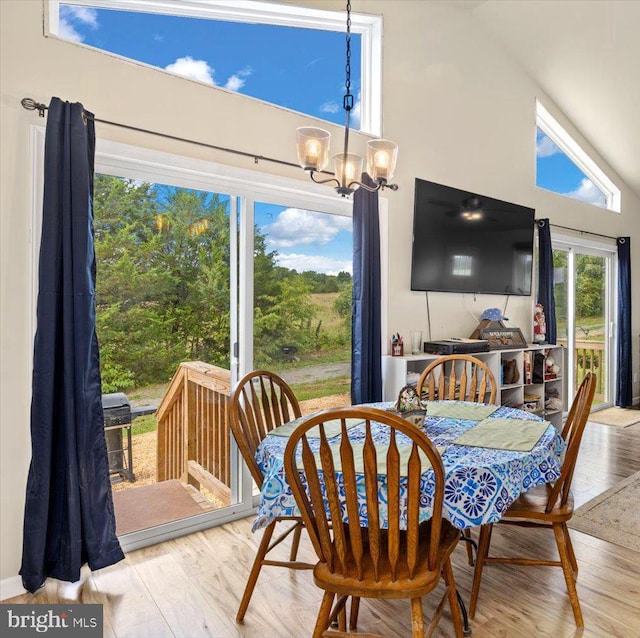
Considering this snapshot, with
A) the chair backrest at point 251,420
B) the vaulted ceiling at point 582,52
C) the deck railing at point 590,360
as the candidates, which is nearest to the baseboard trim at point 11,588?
the chair backrest at point 251,420

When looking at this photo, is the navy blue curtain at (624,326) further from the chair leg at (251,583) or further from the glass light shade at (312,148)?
the chair leg at (251,583)

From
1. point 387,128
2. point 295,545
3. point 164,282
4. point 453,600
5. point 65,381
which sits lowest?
point 295,545

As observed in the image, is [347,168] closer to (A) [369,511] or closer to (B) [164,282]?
(B) [164,282]

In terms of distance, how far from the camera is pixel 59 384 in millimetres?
2135

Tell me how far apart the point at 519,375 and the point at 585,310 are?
243 cm

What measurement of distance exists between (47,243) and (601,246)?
611 centimetres

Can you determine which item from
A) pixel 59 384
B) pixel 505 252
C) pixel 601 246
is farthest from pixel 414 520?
pixel 601 246

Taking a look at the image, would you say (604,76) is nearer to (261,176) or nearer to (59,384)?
(261,176)

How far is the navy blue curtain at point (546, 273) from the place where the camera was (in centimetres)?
488

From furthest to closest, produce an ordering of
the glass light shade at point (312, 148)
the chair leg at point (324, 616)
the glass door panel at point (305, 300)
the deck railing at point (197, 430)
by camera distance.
Result: 1. the glass door panel at point (305, 300)
2. the deck railing at point (197, 430)
3. the glass light shade at point (312, 148)
4. the chair leg at point (324, 616)

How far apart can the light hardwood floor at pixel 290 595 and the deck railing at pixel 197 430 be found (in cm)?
33

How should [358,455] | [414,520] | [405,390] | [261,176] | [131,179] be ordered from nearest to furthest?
[414,520] < [358,455] < [405,390] < [131,179] < [261,176]

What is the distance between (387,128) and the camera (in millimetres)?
3553

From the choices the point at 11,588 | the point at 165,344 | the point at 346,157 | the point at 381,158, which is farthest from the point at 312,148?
the point at 11,588
